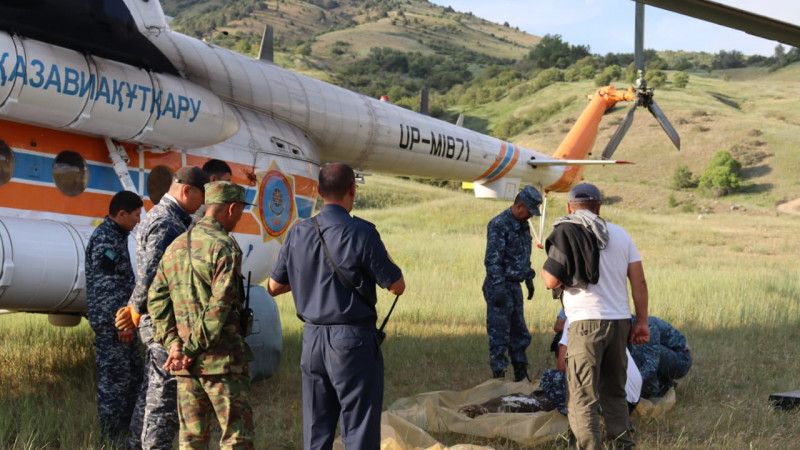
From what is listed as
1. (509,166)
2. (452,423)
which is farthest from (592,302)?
(509,166)

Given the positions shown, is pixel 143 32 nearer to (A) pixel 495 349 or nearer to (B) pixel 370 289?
(B) pixel 370 289

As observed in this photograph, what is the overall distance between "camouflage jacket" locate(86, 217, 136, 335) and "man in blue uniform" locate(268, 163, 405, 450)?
1.83 metres

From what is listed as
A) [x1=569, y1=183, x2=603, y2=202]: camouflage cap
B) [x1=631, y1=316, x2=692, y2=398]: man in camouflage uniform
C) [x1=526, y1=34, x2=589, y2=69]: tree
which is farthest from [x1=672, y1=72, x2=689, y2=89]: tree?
[x1=569, y1=183, x2=603, y2=202]: camouflage cap

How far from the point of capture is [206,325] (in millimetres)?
3510

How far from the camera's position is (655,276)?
1430 cm

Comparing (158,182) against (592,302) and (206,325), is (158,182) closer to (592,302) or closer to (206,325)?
(206,325)

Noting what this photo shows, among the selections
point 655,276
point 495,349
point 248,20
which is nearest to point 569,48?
point 248,20

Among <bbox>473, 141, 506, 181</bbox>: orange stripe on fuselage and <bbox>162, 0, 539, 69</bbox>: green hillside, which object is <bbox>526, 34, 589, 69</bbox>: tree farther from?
<bbox>473, 141, 506, 181</bbox>: orange stripe on fuselage

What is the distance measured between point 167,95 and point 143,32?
63cm

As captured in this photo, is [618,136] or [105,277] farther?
[618,136]

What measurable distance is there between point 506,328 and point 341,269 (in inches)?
136

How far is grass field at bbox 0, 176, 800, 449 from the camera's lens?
16.9ft

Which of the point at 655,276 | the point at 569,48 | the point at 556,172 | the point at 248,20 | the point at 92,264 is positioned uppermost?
the point at 248,20

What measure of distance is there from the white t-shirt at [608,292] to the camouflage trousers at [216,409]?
2115 mm
